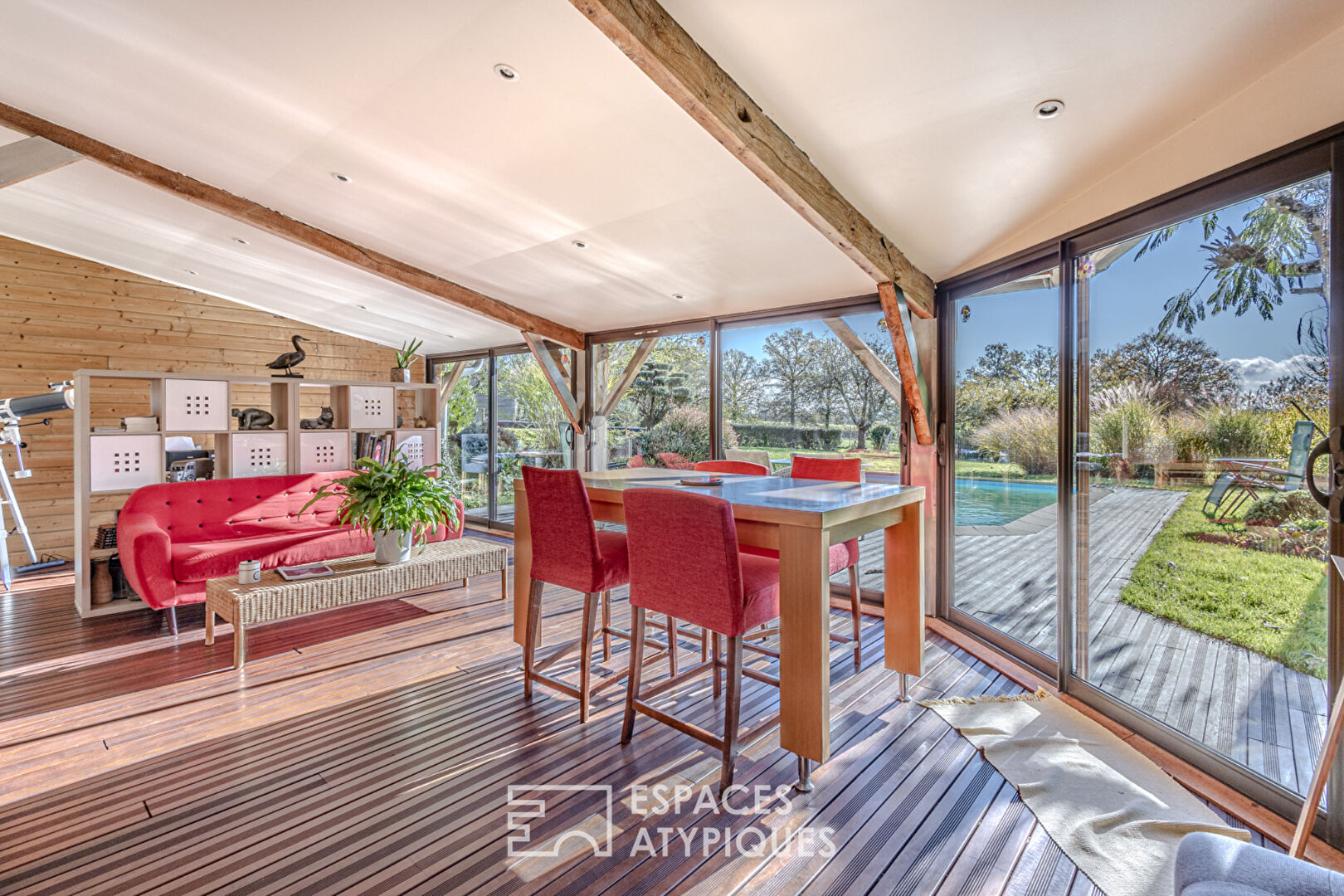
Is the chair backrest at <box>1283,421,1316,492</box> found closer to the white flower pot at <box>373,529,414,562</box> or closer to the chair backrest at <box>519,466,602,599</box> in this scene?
the chair backrest at <box>519,466,602,599</box>

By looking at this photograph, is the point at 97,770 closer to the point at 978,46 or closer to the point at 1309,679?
the point at 978,46

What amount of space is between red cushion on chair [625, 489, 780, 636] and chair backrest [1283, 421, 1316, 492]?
64.2 inches

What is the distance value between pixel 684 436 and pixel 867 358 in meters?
1.71

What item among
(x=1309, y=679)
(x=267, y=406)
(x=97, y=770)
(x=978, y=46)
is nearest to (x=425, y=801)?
(x=97, y=770)

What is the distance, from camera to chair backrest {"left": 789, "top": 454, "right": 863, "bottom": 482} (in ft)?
10.6

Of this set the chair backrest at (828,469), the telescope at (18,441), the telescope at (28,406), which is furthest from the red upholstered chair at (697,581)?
the telescope at (28,406)

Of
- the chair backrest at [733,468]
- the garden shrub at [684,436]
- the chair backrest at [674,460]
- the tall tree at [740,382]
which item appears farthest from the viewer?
the chair backrest at [674,460]

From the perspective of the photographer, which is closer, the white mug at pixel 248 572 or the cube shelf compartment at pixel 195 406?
the white mug at pixel 248 572

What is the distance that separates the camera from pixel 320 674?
9.89 feet

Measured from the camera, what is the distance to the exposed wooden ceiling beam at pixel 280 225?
3467mm

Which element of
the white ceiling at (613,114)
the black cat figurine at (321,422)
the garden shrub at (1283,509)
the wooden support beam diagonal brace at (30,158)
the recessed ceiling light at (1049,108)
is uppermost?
the wooden support beam diagonal brace at (30,158)

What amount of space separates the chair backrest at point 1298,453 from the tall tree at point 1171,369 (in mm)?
229

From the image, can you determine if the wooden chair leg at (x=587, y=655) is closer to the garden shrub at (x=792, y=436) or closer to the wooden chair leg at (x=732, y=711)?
the wooden chair leg at (x=732, y=711)

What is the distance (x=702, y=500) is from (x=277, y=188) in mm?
3547
